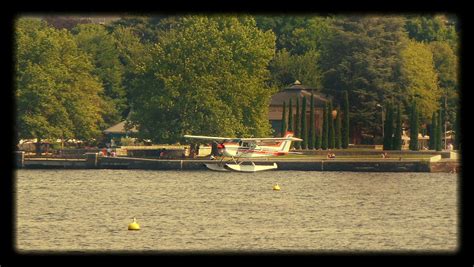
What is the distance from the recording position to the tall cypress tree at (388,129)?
11956 centimetres

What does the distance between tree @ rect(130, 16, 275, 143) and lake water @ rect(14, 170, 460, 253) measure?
590 inches

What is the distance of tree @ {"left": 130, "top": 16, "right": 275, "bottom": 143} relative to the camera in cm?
12150

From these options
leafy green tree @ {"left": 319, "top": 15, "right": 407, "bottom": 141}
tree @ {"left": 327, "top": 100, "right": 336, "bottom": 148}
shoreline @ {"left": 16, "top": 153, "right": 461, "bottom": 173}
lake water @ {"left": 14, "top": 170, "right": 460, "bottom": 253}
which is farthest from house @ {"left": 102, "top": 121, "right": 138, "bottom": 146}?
lake water @ {"left": 14, "top": 170, "right": 460, "bottom": 253}

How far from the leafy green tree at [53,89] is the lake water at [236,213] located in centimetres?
1991

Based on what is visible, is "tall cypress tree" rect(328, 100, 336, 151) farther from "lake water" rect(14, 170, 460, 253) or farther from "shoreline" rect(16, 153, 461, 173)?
"lake water" rect(14, 170, 460, 253)

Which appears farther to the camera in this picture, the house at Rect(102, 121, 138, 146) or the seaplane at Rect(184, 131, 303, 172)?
the house at Rect(102, 121, 138, 146)

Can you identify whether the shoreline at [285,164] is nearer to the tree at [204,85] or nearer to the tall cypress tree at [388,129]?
the tree at [204,85]

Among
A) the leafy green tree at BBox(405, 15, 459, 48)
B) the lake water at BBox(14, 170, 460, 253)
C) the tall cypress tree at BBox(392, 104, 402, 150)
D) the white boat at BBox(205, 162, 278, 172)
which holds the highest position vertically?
the leafy green tree at BBox(405, 15, 459, 48)

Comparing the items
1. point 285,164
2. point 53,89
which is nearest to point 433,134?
point 285,164

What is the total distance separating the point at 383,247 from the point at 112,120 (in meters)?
109

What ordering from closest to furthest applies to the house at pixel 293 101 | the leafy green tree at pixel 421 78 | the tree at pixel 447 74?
the leafy green tree at pixel 421 78, the house at pixel 293 101, the tree at pixel 447 74

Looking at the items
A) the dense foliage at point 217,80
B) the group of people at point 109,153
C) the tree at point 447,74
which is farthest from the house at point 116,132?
the tree at point 447,74

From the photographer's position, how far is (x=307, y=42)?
157875 mm
